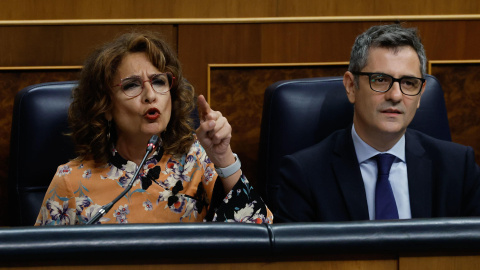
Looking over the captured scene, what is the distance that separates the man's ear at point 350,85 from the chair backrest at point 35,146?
507 mm

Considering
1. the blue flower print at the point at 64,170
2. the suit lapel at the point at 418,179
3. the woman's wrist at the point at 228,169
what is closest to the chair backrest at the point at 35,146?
the blue flower print at the point at 64,170

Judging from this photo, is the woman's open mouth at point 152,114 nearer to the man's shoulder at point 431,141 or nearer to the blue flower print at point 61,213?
the blue flower print at point 61,213

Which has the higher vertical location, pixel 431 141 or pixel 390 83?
pixel 390 83

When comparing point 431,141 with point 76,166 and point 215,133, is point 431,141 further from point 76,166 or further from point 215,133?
point 76,166

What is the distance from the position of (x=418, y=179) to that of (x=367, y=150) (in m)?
0.10

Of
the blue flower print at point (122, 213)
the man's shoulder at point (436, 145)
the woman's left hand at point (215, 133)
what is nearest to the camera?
the woman's left hand at point (215, 133)

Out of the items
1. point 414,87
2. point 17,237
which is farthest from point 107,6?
point 17,237

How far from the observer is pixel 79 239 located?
65cm

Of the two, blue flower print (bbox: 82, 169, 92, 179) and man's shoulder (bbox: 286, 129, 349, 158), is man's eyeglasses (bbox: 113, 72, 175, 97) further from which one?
man's shoulder (bbox: 286, 129, 349, 158)

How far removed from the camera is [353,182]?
1.15 meters

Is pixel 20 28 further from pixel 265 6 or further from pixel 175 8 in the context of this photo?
pixel 265 6

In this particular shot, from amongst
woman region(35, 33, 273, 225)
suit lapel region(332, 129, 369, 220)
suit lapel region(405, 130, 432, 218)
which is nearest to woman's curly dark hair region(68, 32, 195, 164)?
woman region(35, 33, 273, 225)

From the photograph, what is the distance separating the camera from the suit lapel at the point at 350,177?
112 cm

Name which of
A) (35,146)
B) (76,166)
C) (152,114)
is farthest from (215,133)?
(35,146)
